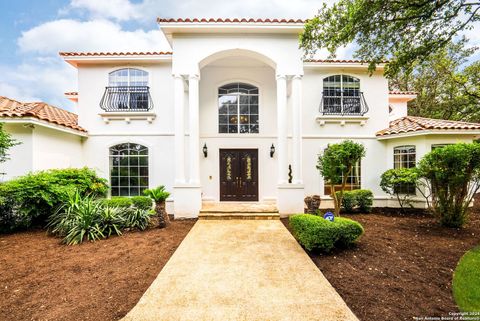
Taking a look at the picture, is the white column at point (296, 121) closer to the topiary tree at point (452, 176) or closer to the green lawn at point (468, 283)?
the topiary tree at point (452, 176)

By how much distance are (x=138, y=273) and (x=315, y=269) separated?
349 centimetres

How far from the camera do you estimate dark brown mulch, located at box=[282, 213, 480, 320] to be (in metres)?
3.19

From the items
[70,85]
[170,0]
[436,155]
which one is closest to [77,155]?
[70,85]

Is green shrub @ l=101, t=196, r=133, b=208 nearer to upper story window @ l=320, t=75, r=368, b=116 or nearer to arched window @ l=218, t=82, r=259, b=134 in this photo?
arched window @ l=218, t=82, r=259, b=134

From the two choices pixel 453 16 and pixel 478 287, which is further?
pixel 453 16

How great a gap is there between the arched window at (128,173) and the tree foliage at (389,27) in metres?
8.28

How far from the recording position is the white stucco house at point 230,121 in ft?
28.1

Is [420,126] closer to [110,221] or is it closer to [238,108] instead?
[238,108]

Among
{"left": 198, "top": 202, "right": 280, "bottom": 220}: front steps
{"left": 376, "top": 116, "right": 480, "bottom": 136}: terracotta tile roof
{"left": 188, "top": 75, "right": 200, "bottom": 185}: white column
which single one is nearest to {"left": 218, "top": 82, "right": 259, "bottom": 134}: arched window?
{"left": 188, "top": 75, "right": 200, "bottom": 185}: white column

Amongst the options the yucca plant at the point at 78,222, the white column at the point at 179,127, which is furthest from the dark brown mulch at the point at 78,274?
the white column at the point at 179,127

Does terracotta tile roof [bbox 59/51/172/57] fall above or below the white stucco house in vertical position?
above

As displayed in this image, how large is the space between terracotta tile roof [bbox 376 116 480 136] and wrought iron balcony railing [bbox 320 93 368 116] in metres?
1.46

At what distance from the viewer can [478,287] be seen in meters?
3.67

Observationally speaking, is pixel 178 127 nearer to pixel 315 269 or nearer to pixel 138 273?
pixel 138 273
